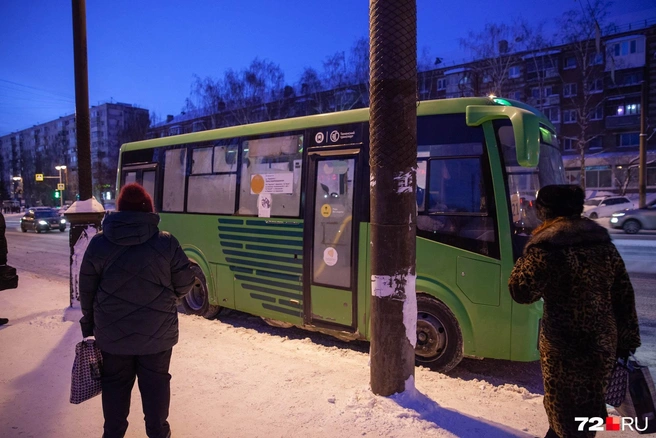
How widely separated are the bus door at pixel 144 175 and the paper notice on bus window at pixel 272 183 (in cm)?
273

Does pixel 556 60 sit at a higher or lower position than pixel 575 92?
higher

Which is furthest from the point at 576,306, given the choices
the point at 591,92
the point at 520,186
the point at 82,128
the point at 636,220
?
the point at 591,92

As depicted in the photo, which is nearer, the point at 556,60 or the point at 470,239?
the point at 470,239

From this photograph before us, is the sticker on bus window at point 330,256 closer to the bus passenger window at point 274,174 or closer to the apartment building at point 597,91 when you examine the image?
the bus passenger window at point 274,174

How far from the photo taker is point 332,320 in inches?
229

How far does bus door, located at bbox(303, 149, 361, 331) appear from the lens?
18.5 ft

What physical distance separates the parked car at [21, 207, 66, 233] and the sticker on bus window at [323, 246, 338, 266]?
100.0ft

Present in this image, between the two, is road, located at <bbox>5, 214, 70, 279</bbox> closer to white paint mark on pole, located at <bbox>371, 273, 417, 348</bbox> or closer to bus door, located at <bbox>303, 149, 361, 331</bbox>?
bus door, located at <bbox>303, 149, 361, 331</bbox>

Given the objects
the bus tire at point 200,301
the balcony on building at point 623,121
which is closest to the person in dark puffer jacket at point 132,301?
the bus tire at point 200,301

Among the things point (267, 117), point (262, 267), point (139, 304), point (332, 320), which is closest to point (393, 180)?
point (139, 304)

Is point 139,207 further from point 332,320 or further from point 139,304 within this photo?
point 332,320

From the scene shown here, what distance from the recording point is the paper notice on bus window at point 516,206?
15.3 ft

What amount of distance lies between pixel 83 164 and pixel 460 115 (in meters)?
6.22

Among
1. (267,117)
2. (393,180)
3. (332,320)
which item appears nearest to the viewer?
(393,180)
